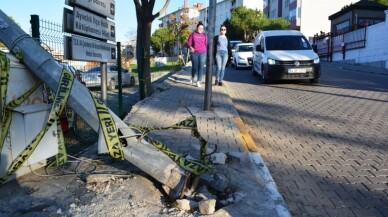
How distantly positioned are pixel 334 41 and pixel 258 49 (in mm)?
24162

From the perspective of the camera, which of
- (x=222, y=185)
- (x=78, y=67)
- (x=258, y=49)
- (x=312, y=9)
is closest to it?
(x=222, y=185)

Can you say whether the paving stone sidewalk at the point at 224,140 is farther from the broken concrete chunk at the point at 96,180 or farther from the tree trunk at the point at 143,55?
the broken concrete chunk at the point at 96,180

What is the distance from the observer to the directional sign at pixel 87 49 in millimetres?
5234

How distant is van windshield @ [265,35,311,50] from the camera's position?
14727mm

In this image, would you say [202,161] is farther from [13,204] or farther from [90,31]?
[90,31]

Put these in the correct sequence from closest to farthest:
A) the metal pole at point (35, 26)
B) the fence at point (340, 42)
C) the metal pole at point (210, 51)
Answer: the metal pole at point (35, 26) < the metal pole at point (210, 51) < the fence at point (340, 42)

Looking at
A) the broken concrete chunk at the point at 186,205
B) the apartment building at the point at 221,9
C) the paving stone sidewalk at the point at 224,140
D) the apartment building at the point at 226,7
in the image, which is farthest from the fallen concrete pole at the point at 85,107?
the apartment building at the point at 226,7

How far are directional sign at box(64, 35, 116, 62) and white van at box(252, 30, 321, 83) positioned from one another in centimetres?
839

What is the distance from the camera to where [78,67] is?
7.68 metres

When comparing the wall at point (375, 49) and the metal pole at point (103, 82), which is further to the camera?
the wall at point (375, 49)

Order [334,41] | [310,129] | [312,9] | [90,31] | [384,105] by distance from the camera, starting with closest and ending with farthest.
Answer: [90,31]
[310,129]
[384,105]
[334,41]
[312,9]

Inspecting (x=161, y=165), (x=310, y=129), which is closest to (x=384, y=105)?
(x=310, y=129)

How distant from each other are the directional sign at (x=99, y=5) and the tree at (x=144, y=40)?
406cm

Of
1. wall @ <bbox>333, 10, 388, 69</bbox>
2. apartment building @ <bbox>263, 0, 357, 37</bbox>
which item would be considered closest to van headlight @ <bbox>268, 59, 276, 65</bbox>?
wall @ <bbox>333, 10, 388, 69</bbox>
